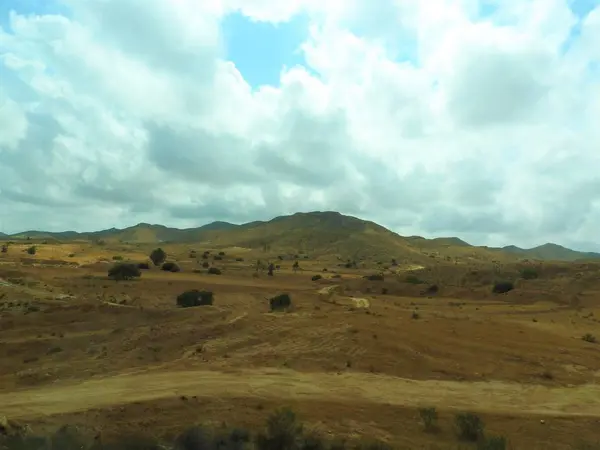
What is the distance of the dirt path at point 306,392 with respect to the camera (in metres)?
17.4

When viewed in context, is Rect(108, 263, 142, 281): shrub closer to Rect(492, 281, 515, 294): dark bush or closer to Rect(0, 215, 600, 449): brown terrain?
Rect(0, 215, 600, 449): brown terrain

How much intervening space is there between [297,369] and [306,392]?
9.02 ft

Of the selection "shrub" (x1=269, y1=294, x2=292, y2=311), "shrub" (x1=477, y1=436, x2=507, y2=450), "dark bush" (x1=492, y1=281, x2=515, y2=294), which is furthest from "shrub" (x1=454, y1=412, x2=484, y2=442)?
"dark bush" (x1=492, y1=281, x2=515, y2=294)

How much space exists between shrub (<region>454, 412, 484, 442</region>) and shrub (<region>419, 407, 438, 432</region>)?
2.26 ft

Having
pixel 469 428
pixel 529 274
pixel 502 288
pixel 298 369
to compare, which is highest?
pixel 529 274

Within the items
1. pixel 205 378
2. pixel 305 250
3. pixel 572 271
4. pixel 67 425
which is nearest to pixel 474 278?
pixel 572 271

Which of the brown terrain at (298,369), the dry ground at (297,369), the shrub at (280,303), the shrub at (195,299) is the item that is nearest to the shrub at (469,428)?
the dry ground at (297,369)

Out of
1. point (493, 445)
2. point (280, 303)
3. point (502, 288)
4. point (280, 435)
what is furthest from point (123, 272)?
point (493, 445)

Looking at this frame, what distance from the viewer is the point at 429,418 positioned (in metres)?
16.1

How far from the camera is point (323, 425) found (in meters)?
15.6

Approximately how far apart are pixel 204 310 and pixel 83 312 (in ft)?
20.6

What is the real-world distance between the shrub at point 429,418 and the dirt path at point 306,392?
56.0 inches

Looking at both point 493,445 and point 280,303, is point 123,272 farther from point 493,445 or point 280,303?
point 493,445

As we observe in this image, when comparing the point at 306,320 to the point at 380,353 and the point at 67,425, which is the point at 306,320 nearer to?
the point at 380,353
